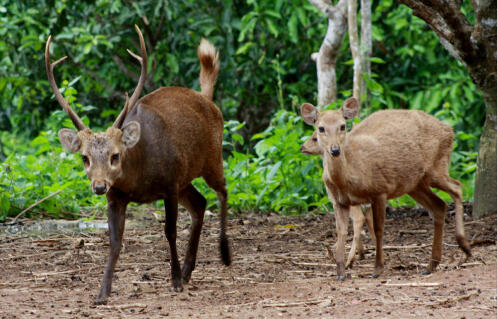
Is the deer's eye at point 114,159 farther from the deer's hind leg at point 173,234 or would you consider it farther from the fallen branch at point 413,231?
the fallen branch at point 413,231

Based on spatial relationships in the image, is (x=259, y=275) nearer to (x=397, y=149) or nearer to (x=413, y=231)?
(x=397, y=149)

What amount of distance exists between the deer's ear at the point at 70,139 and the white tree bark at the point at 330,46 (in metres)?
4.07

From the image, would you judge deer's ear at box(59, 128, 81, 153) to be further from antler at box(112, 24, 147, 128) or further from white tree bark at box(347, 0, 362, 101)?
white tree bark at box(347, 0, 362, 101)

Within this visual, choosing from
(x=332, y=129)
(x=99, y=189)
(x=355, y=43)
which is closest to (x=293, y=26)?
(x=355, y=43)

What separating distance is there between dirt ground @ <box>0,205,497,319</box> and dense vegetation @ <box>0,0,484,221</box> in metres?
1.48

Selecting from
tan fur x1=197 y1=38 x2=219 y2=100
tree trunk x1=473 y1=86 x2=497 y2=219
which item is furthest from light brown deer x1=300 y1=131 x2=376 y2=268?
tan fur x1=197 y1=38 x2=219 y2=100

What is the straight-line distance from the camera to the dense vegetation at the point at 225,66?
933 cm

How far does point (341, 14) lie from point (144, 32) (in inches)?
151

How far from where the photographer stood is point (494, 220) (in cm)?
691

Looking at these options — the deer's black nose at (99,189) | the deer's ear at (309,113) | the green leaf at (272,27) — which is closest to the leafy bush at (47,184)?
the green leaf at (272,27)

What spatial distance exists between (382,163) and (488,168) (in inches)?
68.0

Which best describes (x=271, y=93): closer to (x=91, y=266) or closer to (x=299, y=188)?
(x=299, y=188)

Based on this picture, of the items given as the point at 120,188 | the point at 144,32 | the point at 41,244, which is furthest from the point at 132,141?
the point at 144,32

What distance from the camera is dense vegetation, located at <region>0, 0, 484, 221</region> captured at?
9.33m
